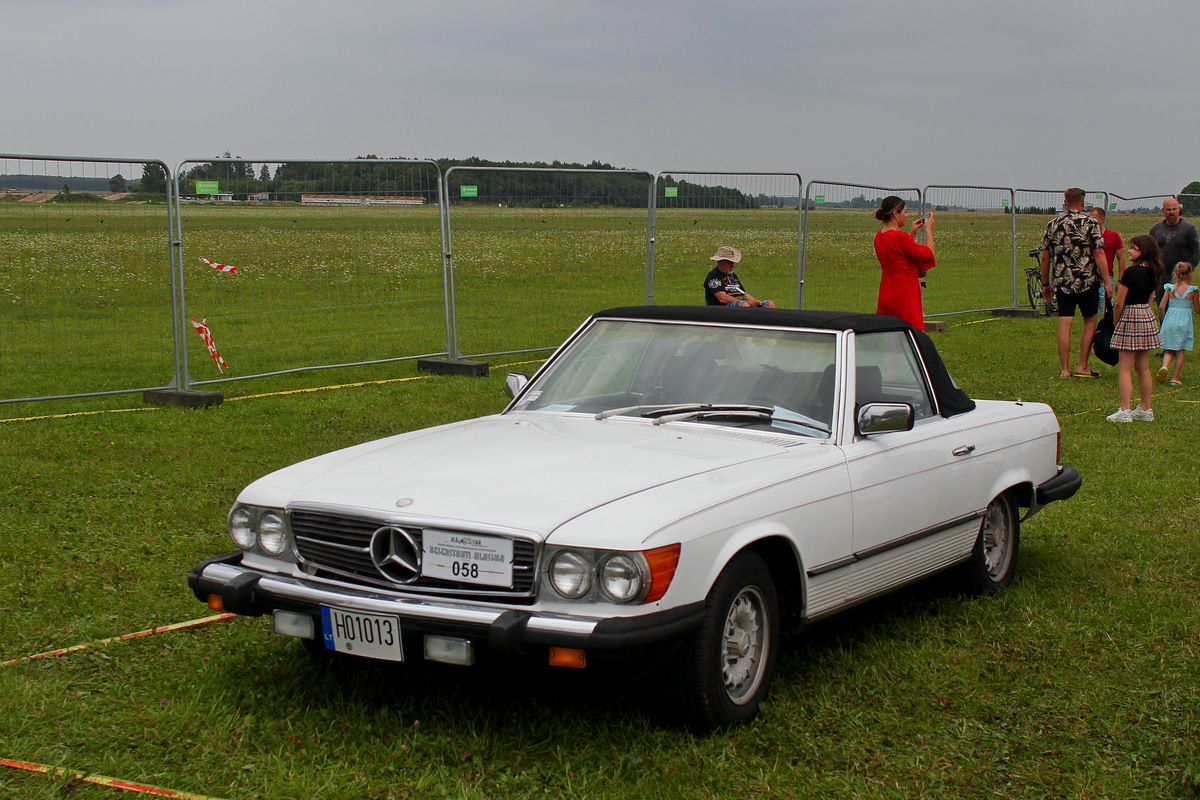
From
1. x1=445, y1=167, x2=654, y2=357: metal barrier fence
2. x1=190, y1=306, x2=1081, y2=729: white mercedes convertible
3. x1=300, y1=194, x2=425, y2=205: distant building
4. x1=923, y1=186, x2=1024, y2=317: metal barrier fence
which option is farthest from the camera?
x1=923, y1=186, x2=1024, y2=317: metal barrier fence

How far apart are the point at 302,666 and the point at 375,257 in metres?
8.52

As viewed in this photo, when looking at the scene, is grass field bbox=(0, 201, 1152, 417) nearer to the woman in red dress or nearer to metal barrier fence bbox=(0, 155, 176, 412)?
metal barrier fence bbox=(0, 155, 176, 412)

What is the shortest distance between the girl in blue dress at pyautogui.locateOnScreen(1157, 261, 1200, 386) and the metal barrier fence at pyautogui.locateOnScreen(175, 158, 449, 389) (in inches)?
312

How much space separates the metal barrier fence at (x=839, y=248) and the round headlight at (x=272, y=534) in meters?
13.3

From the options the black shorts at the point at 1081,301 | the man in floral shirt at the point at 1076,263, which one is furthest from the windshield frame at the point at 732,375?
the black shorts at the point at 1081,301

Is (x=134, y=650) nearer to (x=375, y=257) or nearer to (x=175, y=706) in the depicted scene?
(x=175, y=706)

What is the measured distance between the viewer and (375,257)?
42.1ft

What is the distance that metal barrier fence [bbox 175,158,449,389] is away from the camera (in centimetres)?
1141

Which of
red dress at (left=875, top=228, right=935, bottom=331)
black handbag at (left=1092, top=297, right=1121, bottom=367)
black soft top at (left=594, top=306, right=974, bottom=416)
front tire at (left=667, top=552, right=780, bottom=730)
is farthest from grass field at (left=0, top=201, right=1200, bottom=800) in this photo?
black handbag at (left=1092, top=297, right=1121, bottom=367)

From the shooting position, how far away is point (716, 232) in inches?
622

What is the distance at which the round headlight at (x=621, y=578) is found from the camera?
3.75 metres

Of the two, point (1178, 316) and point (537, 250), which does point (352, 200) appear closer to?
point (537, 250)

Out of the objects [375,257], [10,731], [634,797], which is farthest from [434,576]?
[375,257]

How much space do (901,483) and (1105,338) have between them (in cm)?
960
